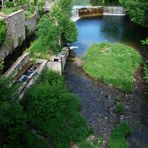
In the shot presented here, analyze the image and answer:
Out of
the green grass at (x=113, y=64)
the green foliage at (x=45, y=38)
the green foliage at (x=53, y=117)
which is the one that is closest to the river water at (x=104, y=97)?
the green grass at (x=113, y=64)

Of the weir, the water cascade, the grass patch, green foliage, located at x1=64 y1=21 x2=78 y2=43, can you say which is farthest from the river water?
the grass patch

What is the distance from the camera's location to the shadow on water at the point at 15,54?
35.0 m

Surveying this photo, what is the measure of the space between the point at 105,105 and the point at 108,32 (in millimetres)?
21037

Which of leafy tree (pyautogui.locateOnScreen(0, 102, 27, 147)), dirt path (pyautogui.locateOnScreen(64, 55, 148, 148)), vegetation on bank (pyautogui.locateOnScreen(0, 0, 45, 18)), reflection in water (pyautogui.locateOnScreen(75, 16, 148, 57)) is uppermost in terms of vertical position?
vegetation on bank (pyautogui.locateOnScreen(0, 0, 45, 18))

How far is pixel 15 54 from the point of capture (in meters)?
37.8

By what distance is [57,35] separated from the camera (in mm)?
36656

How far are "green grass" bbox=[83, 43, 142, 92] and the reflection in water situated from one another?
91.6 inches

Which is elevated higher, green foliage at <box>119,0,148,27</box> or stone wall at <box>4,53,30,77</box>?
green foliage at <box>119,0,148,27</box>

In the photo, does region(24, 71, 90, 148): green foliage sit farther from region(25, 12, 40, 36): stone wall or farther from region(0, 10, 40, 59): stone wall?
region(25, 12, 40, 36): stone wall

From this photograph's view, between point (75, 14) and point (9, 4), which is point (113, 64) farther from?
point (75, 14)

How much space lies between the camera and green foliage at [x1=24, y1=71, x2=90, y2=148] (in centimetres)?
2367

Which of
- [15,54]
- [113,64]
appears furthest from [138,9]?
[15,54]

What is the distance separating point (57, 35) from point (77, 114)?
13.2 metres

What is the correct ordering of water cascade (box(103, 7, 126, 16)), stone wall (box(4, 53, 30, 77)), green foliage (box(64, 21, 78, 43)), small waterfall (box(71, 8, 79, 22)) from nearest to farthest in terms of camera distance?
stone wall (box(4, 53, 30, 77)), green foliage (box(64, 21, 78, 43)), small waterfall (box(71, 8, 79, 22)), water cascade (box(103, 7, 126, 16))
